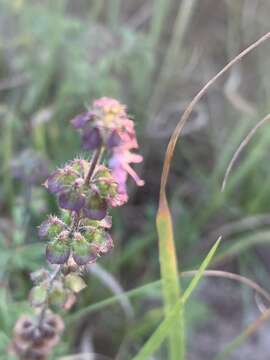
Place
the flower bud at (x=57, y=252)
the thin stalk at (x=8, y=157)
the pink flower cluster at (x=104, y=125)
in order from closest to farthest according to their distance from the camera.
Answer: the pink flower cluster at (x=104, y=125), the flower bud at (x=57, y=252), the thin stalk at (x=8, y=157)

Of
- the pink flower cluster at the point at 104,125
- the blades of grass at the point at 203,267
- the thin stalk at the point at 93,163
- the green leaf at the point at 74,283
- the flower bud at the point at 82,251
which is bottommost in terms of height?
the blades of grass at the point at 203,267

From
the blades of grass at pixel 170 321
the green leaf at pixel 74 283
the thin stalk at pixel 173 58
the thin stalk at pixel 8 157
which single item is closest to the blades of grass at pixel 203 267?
the blades of grass at pixel 170 321

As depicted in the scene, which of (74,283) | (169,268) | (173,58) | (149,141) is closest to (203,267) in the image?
(169,268)

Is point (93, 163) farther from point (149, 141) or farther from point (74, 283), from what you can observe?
point (149, 141)

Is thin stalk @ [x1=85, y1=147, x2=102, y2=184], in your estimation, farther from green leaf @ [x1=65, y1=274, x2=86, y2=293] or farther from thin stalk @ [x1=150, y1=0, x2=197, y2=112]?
thin stalk @ [x1=150, y1=0, x2=197, y2=112]

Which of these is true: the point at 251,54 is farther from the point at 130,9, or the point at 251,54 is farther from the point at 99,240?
the point at 99,240

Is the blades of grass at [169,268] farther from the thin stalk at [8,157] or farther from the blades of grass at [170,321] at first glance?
the thin stalk at [8,157]

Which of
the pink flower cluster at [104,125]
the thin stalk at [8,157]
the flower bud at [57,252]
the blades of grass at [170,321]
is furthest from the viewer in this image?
the thin stalk at [8,157]
